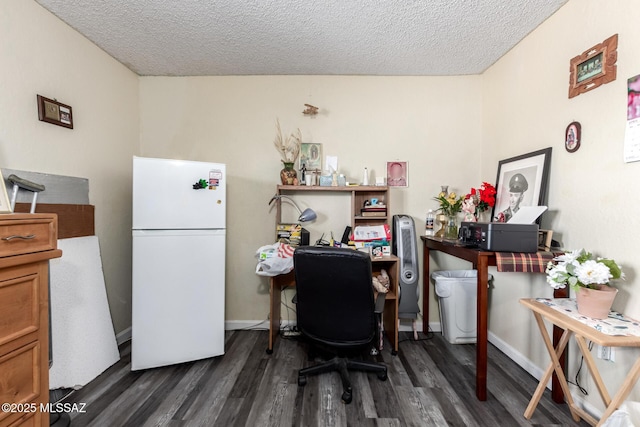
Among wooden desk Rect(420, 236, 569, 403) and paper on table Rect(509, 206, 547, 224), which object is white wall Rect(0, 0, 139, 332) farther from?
paper on table Rect(509, 206, 547, 224)

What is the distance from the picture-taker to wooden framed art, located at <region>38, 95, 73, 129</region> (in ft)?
5.98

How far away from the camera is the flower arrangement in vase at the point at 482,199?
2.33 meters

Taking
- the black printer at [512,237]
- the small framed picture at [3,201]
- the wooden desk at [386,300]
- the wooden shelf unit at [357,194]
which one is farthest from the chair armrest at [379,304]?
the small framed picture at [3,201]

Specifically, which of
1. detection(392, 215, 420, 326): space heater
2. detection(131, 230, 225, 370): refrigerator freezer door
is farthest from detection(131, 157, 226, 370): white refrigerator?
detection(392, 215, 420, 326): space heater

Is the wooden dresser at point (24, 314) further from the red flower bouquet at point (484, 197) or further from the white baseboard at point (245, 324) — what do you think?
the red flower bouquet at point (484, 197)

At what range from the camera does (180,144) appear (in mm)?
2779

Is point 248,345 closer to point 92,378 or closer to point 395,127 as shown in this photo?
point 92,378

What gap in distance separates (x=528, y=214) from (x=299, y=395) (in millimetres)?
2019

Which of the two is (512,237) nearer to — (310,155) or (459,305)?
(459,305)

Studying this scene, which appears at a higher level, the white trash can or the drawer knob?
the drawer knob

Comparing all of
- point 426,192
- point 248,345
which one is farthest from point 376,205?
point 248,345

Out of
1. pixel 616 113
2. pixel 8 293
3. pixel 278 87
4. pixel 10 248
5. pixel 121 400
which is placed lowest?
pixel 121 400

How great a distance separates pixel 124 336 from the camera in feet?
8.29

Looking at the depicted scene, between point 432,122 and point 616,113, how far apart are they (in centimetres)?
143
